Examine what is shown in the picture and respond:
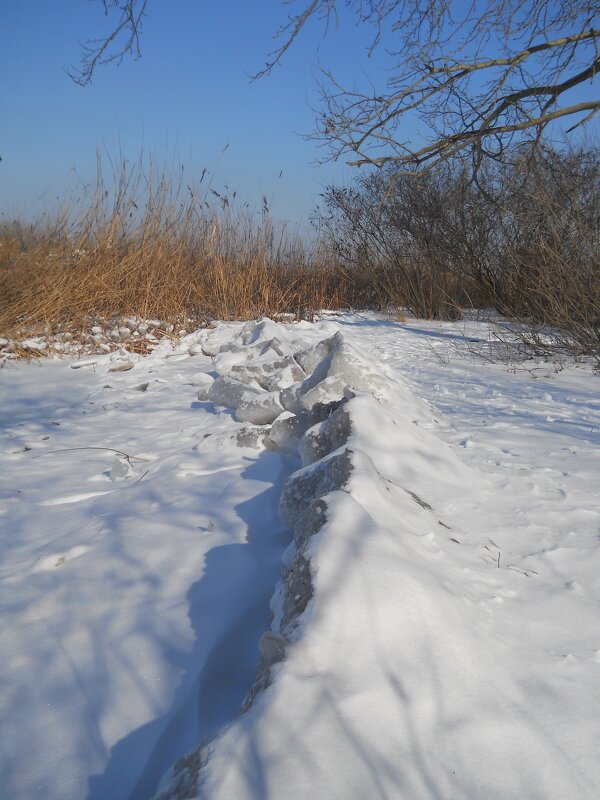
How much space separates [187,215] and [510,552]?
19.2 feet

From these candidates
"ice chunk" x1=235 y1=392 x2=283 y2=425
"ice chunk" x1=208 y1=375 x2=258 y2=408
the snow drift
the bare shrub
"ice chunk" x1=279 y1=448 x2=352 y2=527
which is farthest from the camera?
the bare shrub

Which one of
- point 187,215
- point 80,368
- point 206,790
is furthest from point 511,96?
point 206,790

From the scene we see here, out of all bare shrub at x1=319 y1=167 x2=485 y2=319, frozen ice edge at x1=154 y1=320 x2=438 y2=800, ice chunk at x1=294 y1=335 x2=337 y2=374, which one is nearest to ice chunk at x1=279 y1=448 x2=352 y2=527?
frozen ice edge at x1=154 y1=320 x2=438 y2=800

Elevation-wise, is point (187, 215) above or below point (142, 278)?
above

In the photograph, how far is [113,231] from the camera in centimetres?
592

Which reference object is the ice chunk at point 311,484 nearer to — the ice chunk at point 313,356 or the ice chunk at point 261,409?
the ice chunk at point 261,409

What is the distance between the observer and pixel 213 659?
126 centimetres

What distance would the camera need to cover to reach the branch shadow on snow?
101cm

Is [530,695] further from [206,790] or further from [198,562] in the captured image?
[198,562]

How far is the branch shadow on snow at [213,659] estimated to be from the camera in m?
1.01

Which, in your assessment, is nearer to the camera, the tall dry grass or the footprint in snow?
the footprint in snow

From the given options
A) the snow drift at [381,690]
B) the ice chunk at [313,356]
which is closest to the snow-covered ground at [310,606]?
the snow drift at [381,690]

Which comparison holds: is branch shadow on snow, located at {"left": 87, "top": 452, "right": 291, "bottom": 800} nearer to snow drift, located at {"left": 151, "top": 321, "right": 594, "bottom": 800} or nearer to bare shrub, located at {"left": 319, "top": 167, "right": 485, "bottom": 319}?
snow drift, located at {"left": 151, "top": 321, "right": 594, "bottom": 800}

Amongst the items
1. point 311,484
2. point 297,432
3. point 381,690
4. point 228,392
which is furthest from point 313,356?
point 381,690
